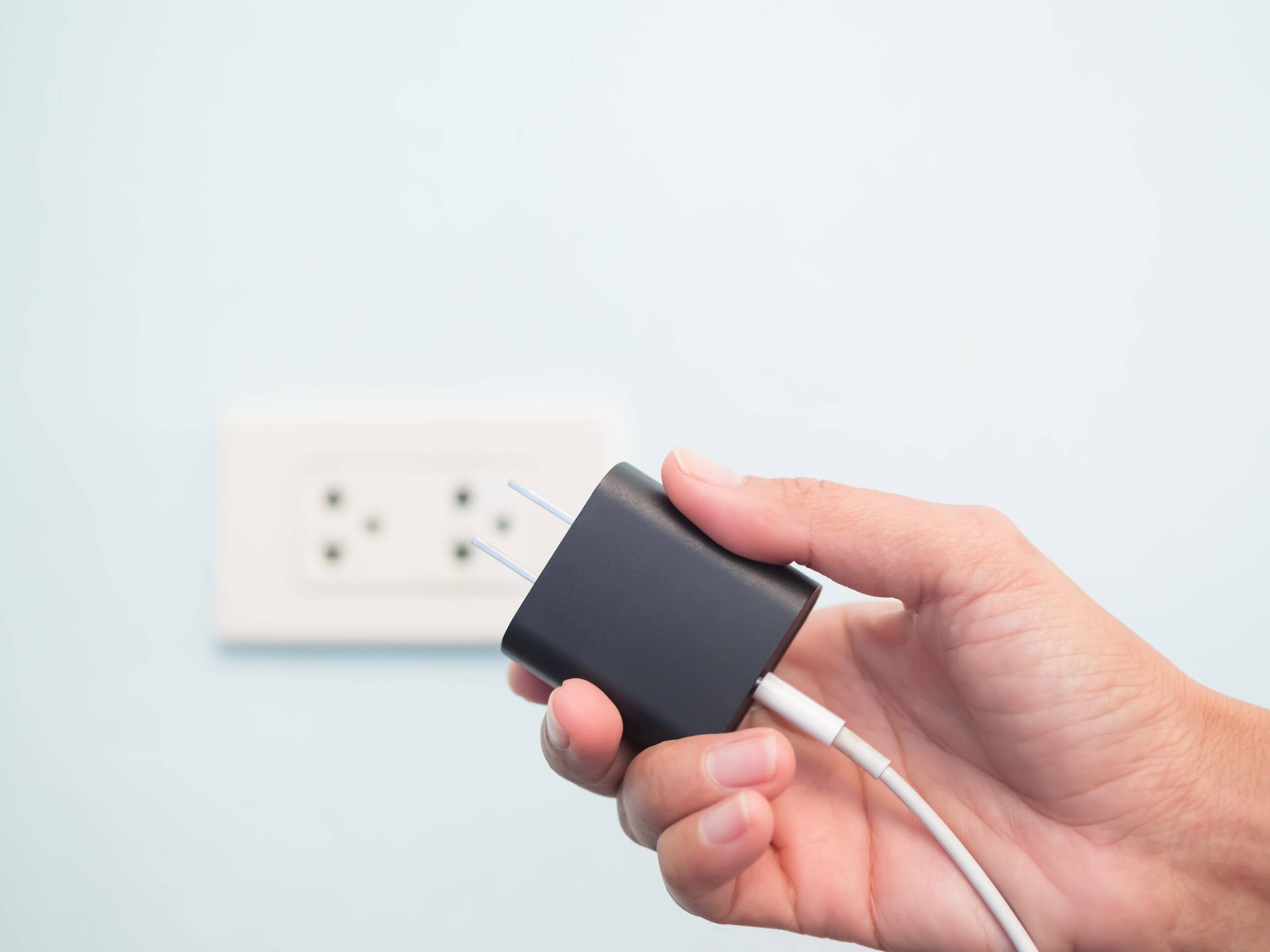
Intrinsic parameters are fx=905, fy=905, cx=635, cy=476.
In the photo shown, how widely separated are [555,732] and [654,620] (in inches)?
3.1

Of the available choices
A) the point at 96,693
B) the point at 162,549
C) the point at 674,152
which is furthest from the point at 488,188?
the point at 96,693

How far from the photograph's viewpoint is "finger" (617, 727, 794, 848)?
44cm

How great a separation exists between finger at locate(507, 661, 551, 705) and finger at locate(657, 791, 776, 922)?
124mm

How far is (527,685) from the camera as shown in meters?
→ 0.56

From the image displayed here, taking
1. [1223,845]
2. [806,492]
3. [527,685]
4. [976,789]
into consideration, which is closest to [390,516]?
[527,685]

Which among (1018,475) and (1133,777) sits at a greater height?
(1018,475)

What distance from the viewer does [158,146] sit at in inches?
24.4

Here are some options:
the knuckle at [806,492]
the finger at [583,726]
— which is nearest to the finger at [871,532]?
the knuckle at [806,492]

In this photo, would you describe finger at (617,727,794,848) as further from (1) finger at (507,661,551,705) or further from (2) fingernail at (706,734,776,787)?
(1) finger at (507,661,551,705)

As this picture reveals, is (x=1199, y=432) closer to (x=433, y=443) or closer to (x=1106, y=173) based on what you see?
(x=1106, y=173)

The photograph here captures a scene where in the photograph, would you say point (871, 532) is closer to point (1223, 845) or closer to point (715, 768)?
point (715, 768)

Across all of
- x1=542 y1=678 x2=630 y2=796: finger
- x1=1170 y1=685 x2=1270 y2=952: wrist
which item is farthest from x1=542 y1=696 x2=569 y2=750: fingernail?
x1=1170 y1=685 x2=1270 y2=952: wrist

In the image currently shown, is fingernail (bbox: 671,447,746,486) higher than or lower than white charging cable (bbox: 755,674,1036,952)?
higher

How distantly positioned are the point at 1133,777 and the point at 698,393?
337 mm
